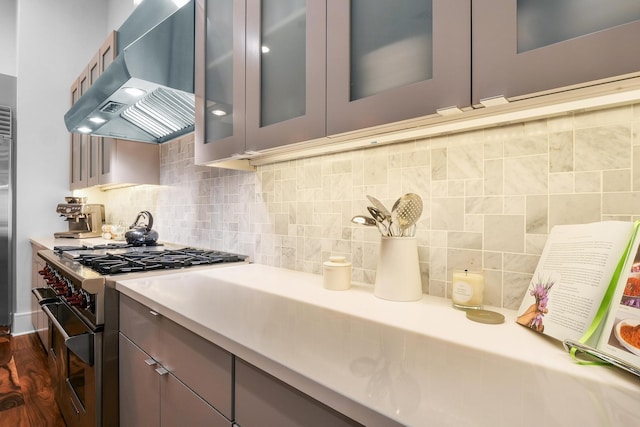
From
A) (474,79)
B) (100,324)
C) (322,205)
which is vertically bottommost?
(100,324)

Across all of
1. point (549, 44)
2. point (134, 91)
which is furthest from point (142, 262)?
point (549, 44)

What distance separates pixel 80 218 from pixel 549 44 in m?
3.68

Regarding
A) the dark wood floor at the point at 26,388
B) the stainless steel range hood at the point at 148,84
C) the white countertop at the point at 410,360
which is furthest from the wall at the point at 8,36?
the white countertop at the point at 410,360

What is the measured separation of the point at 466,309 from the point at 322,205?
68 centimetres

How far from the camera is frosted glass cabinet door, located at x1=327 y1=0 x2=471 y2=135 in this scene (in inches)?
26.6

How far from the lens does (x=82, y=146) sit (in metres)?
3.13

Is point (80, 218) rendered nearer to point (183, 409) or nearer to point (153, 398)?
point (153, 398)

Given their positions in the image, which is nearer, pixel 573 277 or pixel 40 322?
pixel 573 277

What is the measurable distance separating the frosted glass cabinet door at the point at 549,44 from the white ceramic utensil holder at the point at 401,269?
45 centimetres

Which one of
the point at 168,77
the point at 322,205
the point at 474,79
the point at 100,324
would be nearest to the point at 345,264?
the point at 322,205

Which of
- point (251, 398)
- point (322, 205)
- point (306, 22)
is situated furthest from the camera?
point (322, 205)

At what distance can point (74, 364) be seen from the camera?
55.4 inches

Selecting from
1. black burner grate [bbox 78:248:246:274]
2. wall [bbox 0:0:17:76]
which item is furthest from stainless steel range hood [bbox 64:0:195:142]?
wall [bbox 0:0:17:76]

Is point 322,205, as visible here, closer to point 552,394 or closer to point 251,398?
point 251,398
